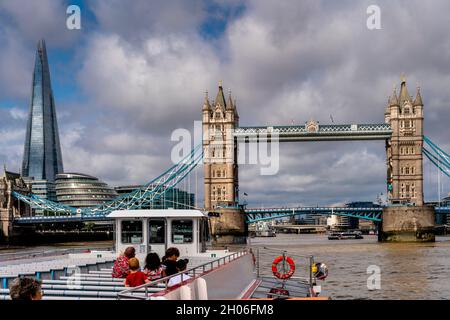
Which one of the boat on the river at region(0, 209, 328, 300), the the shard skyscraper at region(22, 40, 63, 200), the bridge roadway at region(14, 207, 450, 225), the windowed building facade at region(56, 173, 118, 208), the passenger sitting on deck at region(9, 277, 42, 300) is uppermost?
the the shard skyscraper at region(22, 40, 63, 200)

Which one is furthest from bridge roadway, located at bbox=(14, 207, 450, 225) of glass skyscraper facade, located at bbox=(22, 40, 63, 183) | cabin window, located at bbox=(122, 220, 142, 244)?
cabin window, located at bbox=(122, 220, 142, 244)

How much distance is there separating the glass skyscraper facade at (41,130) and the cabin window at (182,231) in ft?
399

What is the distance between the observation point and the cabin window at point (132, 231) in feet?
39.0

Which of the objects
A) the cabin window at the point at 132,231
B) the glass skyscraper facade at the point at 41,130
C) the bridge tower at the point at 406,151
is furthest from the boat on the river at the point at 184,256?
the glass skyscraper facade at the point at 41,130

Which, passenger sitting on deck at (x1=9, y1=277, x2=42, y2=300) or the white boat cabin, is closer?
passenger sitting on deck at (x1=9, y1=277, x2=42, y2=300)

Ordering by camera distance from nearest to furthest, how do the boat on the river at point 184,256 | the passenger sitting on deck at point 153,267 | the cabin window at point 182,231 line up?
the passenger sitting on deck at point 153,267, the boat on the river at point 184,256, the cabin window at point 182,231

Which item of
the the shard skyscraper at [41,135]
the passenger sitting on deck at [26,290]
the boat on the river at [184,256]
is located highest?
the the shard skyscraper at [41,135]

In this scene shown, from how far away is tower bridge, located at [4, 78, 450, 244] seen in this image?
74.2 m

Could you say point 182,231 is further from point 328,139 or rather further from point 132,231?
point 328,139

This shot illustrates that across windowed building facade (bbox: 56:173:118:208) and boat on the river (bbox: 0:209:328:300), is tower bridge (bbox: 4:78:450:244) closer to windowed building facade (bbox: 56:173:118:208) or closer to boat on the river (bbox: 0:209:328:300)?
windowed building facade (bbox: 56:173:118:208)

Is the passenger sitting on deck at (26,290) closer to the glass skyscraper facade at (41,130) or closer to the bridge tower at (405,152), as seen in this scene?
Result: the bridge tower at (405,152)

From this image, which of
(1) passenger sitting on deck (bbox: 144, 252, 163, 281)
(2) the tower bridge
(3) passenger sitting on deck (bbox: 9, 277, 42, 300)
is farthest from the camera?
A: (2) the tower bridge

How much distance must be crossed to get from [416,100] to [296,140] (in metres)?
18.3
